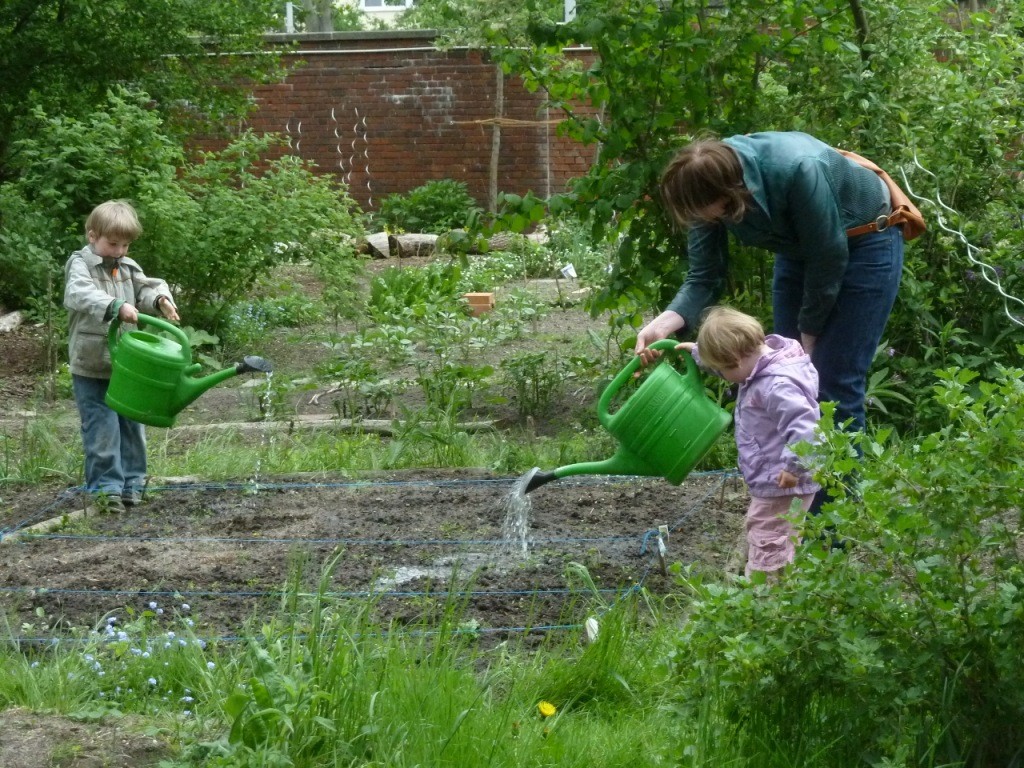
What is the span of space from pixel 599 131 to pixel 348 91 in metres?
11.3

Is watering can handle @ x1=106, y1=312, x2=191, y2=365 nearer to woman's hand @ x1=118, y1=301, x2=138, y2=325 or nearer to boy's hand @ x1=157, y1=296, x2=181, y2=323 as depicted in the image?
woman's hand @ x1=118, y1=301, x2=138, y2=325

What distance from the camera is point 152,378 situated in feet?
14.5

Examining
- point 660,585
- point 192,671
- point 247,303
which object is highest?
point 192,671

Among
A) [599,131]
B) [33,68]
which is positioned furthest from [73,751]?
[33,68]

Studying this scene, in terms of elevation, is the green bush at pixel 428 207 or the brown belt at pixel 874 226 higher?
the brown belt at pixel 874 226

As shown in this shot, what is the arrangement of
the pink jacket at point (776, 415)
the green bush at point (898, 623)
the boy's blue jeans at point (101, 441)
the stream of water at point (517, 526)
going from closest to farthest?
the green bush at point (898, 623), the pink jacket at point (776, 415), the stream of water at point (517, 526), the boy's blue jeans at point (101, 441)

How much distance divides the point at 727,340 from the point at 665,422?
0.87 feet

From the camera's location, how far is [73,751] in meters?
2.37

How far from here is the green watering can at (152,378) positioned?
4426 mm

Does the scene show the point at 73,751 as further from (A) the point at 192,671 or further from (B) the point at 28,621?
(B) the point at 28,621

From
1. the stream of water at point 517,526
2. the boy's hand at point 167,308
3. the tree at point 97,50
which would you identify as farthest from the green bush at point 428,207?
the stream of water at point 517,526

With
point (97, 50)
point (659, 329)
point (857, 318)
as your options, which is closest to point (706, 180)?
point (659, 329)

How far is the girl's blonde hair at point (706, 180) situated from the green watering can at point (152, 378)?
1.81m

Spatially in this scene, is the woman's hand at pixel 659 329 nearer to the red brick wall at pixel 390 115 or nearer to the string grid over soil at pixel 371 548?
the string grid over soil at pixel 371 548
